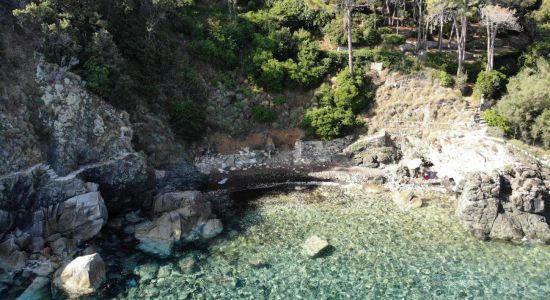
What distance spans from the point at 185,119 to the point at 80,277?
2107 centimetres

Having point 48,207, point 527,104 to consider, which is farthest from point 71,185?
point 527,104

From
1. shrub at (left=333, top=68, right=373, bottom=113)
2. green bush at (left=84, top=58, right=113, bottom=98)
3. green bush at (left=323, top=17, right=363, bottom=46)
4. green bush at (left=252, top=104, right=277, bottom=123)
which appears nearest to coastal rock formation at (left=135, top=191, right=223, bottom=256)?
green bush at (left=84, top=58, right=113, bottom=98)

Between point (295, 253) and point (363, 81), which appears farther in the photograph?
point (363, 81)

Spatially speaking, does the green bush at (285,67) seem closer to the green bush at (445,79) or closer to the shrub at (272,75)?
the shrub at (272,75)

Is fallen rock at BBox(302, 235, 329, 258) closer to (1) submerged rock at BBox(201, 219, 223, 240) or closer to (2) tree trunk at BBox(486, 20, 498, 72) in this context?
(1) submerged rock at BBox(201, 219, 223, 240)

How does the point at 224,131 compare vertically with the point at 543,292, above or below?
above

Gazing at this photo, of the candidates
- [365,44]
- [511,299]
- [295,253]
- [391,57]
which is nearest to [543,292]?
[511,299]

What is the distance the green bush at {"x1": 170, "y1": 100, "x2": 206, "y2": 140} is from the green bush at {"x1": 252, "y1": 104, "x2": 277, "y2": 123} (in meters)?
5.52

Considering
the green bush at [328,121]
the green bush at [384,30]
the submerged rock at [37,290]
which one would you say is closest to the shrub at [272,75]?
the green bush at [328,121]

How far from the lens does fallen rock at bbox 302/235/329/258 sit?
26062 mm

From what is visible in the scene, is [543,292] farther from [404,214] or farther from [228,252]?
[228,252]

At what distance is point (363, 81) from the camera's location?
4562cm

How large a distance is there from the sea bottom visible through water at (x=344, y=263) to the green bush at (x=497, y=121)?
37.9 ft

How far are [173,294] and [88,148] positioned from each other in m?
16.0
